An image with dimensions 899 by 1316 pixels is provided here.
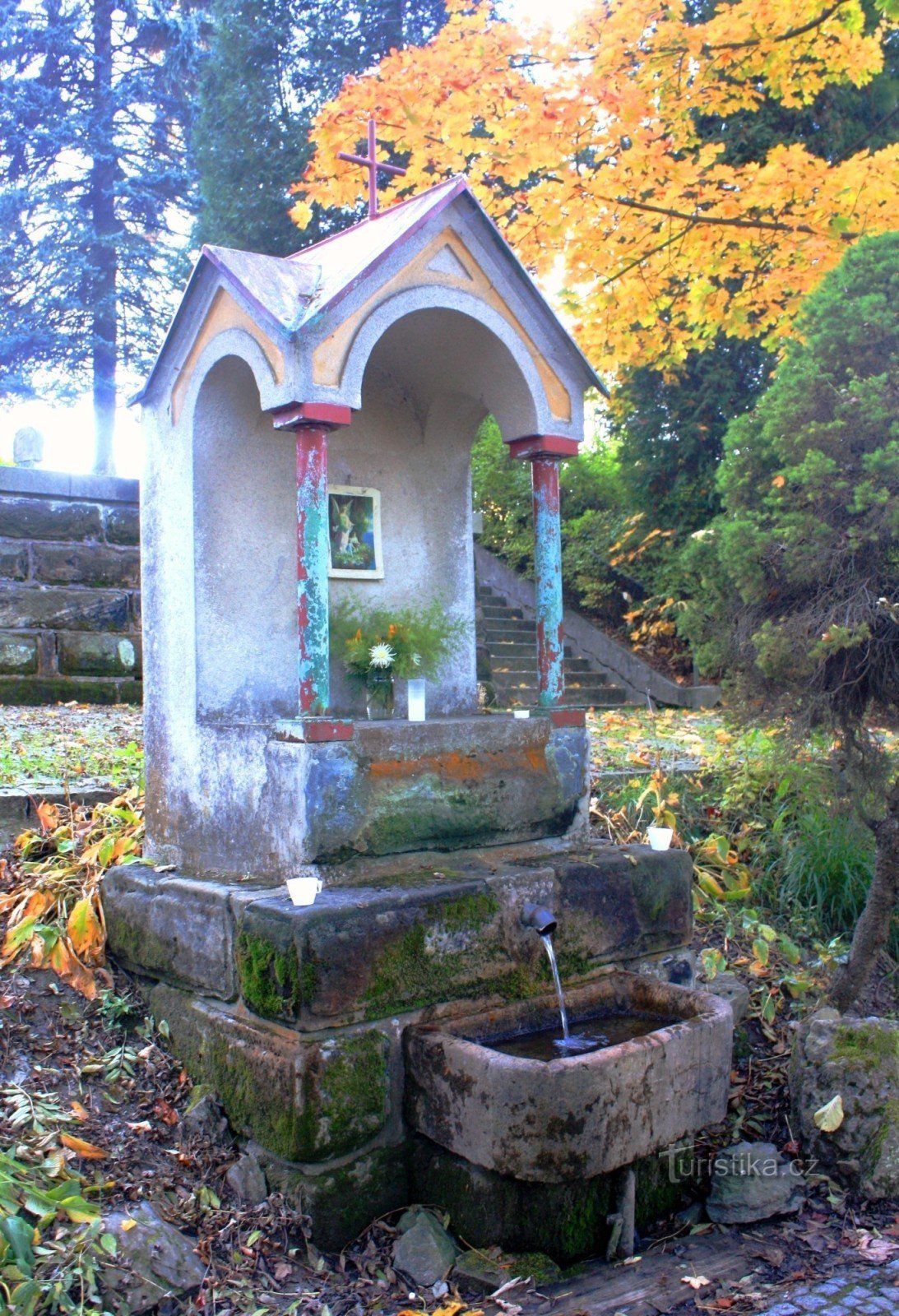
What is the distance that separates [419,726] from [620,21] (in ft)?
12.9

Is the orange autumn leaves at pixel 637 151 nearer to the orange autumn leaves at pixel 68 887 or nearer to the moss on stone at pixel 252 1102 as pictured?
the orange autumn leaves at pixel 68 887

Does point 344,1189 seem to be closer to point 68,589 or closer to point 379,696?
point 379,696

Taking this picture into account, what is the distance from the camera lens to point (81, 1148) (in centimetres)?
337

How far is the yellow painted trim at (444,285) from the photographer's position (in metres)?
4.02

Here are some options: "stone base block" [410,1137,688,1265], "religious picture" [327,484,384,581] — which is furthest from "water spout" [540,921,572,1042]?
"religious picture" [327,484,384,581]

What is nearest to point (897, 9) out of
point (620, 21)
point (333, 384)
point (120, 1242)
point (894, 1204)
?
point (620, 21)

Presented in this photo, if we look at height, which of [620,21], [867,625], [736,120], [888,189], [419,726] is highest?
[736,120]

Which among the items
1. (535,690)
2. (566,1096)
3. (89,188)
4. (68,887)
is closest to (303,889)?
(566,1096)

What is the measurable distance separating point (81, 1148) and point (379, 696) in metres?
2.12

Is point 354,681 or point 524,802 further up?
point 354,681

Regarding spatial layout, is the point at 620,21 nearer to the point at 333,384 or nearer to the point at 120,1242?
the point at 333,384

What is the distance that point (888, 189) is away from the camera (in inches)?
227

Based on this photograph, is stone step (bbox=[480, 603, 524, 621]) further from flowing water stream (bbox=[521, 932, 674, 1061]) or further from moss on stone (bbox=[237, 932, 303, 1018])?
moss on stone (bbox=[237, 932, 303, 1018])

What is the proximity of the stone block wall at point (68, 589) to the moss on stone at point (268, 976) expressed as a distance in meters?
4.85
